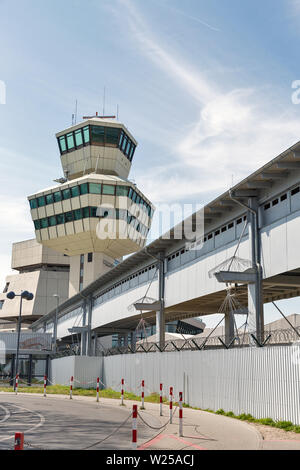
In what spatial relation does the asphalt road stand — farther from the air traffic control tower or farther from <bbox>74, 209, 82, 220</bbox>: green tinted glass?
<bbox>74, 209, 82, 220</bbox>: green tinted glass

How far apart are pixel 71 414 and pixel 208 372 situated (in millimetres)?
5769

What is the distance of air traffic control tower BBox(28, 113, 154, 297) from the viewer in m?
67.6

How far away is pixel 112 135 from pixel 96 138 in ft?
7.02

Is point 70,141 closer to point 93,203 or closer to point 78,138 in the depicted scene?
point 78,138

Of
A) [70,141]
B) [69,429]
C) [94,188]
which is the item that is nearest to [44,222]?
[94,188]

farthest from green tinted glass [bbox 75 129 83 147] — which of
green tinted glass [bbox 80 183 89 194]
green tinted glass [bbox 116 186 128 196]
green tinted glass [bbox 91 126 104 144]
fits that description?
green tinted glass [bbox 116 186 128 196]

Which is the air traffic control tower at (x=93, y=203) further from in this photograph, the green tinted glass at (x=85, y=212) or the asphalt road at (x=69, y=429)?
the asphalt road at (x=69, y=429)

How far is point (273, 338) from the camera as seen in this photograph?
19469mm

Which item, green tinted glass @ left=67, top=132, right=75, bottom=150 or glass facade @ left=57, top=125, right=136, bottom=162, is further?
green tinted glass @ left=67, top=132, right=75, bottom=150

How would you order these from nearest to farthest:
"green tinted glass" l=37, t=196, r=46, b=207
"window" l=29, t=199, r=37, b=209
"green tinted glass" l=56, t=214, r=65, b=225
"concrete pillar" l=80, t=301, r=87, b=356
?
"concrete pillar" l=80, t=301, r=87, b=356 < "green tinted glass" l=56, t=214, r=65, b=225 < "green tinted glass" l=37, t=196, r=46, b=207 < "window" l=29, t=199, r=37, b=209

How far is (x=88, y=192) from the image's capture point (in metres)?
66.7

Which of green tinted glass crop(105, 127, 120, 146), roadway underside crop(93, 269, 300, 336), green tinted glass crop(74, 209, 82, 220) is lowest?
roadway underside crop(93, 269, 300, 336)
